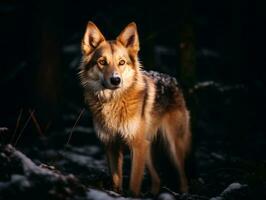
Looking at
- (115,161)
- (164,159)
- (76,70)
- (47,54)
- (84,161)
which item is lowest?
(84,161)

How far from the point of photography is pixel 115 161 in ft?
22.0

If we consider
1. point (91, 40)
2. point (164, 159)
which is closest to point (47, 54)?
point (91, 40)

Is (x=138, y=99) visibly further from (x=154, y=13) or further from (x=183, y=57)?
(x=154, y=13)

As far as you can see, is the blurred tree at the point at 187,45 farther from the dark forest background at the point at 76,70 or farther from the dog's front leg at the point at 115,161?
the dog's front leg at the point at 115,161

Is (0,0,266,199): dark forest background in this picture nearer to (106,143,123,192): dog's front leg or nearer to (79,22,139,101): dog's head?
(79,22,139,101): dog's head

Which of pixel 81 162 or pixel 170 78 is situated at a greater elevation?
pixel 170 78

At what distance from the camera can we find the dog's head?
629 cm

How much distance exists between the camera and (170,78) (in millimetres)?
7777

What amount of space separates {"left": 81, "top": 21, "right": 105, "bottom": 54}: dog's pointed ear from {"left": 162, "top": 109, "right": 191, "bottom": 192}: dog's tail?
1681mm

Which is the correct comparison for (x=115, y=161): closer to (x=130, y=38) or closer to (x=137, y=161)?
(x=137, y=161)

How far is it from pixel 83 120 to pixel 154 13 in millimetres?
4984

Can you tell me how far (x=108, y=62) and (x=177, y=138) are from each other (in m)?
2.00

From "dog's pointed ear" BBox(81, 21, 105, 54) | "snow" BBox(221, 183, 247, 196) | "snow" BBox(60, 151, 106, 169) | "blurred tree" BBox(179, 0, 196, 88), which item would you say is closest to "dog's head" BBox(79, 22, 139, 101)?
"dog's pointed ear" BBox(81, 21, 105, 54)

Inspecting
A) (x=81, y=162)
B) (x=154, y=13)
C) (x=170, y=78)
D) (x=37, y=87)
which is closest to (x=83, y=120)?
(x=37, y=87)
